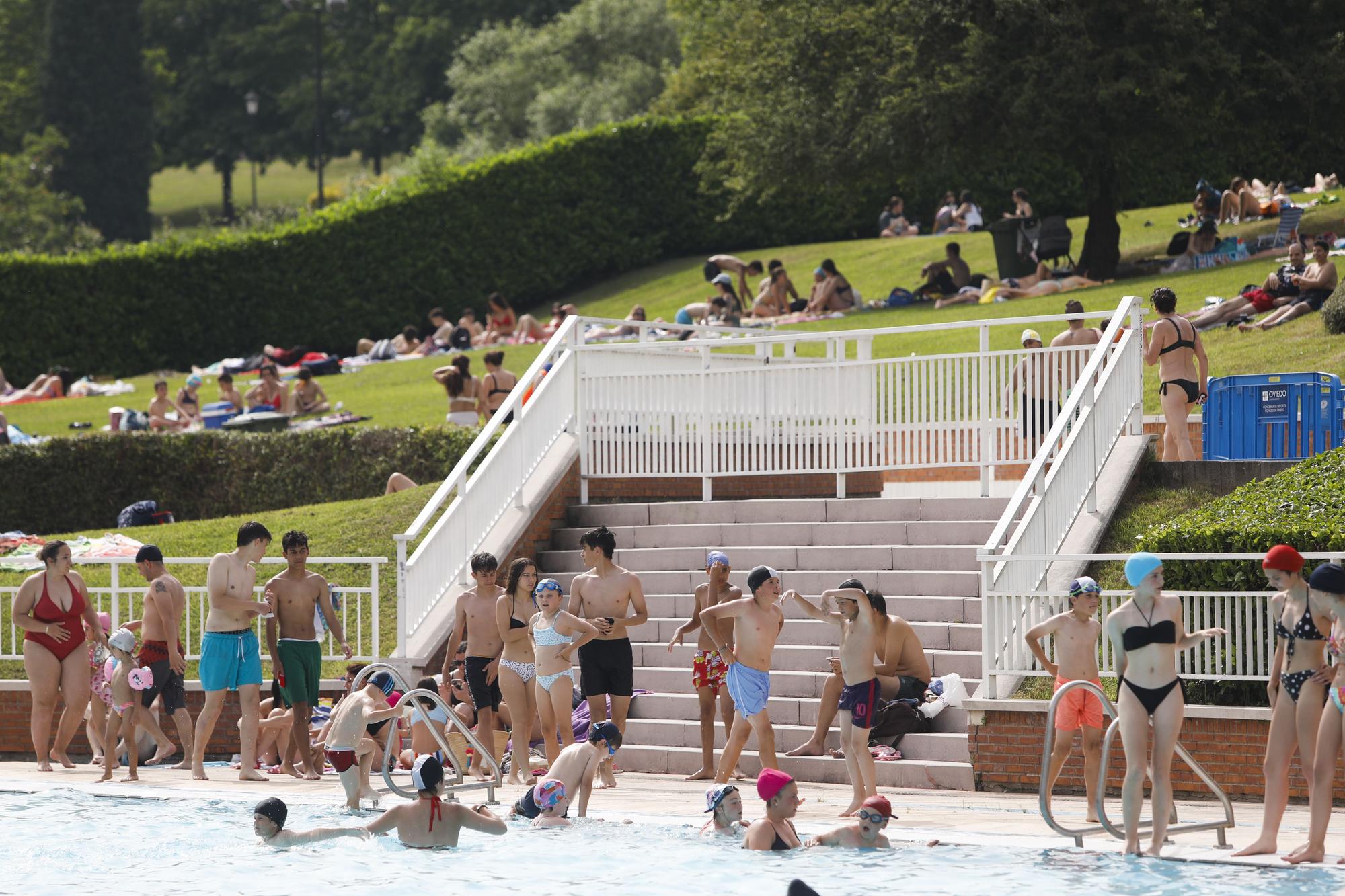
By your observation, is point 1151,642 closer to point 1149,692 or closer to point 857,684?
point 1149,692

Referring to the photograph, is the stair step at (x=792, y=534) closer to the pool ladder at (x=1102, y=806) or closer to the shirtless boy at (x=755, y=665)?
the shirtless boy at (x=755, y=665)

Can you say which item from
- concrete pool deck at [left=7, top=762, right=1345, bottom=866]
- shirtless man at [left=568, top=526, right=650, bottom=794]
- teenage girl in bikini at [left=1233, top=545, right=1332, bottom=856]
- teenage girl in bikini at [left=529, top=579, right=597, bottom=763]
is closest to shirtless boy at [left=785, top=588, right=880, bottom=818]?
concrete pool deck at [left=7, top=762, right=1345, bottom=866]

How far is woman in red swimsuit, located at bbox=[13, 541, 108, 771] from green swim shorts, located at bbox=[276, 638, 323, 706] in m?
1.69

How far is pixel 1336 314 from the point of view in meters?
19.6

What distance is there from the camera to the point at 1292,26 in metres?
28.3

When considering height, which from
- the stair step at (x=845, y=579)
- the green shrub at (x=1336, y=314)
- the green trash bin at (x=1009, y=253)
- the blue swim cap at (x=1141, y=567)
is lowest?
the stair step at (x=845, y=579)

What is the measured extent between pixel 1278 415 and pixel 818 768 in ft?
18.5

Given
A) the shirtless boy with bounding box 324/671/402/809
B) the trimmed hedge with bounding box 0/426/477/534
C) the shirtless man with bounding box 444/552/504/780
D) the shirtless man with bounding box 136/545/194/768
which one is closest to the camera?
the shirtless boy with bounding box 324/671/402/809

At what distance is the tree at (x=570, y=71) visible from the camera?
5334 centimetres

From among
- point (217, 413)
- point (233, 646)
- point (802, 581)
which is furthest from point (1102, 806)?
point (217, 413)

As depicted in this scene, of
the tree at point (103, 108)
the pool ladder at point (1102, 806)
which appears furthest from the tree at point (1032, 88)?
the tree at point (103, 108)

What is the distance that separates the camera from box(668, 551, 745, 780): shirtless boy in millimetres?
12234

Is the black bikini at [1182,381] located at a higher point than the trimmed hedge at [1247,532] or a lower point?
higher

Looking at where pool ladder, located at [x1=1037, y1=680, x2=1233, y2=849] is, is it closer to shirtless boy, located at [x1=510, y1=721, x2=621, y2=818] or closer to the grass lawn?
shirtless boy, located at [x1=510, y1=721, x2=621, y2=818]
